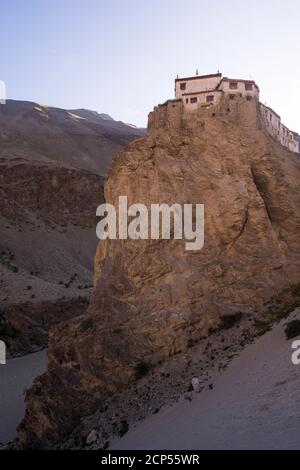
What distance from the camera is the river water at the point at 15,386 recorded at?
2558cm

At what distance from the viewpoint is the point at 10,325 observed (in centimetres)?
4191

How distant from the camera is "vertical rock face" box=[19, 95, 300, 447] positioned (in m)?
18.3

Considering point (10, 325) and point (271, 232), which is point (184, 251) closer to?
point (271, 232)

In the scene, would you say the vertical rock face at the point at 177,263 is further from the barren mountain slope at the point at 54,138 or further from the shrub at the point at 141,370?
the barren mountain slope at the point at 54,138

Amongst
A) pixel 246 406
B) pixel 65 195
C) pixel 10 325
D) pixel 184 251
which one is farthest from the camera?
pixel 65 195

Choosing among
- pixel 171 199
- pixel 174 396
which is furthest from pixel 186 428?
pixel 171 199

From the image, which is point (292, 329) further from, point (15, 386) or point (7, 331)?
point (7, 331)

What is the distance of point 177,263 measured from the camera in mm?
19203

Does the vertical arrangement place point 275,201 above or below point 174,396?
above

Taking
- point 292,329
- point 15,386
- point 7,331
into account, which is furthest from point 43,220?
point 292,329

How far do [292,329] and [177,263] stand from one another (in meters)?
5.04

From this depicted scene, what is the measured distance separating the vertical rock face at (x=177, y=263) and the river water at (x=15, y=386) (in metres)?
5.40

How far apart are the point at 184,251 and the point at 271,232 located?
3.46 m

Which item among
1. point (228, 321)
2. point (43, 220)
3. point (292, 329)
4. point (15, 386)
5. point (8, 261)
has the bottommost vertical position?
point (15, 386)
